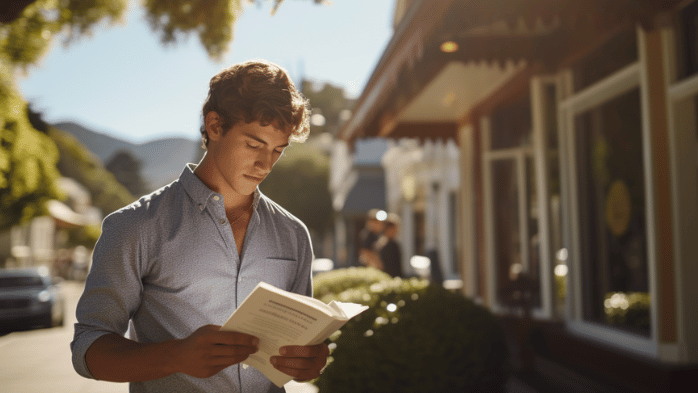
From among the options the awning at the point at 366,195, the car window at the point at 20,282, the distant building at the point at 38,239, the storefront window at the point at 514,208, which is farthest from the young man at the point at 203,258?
the awning at the point at 366,195

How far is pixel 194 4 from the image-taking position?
7.08 meters

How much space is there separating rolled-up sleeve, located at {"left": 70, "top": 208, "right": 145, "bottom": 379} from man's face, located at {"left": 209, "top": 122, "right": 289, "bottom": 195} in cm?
32

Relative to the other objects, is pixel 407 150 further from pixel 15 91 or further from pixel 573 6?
pixel 573 6

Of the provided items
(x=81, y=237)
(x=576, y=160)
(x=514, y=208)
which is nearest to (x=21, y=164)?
(x=514, y=208)

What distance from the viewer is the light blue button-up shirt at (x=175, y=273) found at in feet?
5.93

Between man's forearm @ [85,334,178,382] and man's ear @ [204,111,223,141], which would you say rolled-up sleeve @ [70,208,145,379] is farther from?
man's ear @ [204,111,223,141]

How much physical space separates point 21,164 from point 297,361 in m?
16.2

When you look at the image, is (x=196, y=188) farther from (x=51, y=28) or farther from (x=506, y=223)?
(x=506, y=223)

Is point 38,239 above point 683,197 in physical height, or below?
below

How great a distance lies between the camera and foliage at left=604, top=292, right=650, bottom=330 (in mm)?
6179

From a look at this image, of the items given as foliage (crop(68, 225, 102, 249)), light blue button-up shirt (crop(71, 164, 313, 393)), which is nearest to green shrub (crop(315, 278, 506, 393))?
light blue button-up shirt (crop(71, 164, 313, 393))

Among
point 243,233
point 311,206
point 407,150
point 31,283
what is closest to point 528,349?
point 243,233

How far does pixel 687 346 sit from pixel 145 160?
135 meters

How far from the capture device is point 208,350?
1669 millimetres
